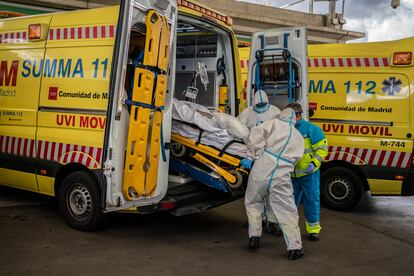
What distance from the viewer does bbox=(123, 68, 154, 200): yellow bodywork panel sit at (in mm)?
4535

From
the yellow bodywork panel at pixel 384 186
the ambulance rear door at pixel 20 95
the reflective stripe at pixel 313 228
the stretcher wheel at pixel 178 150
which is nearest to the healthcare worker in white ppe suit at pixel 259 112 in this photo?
the stretcher wheel at pixel 178 150

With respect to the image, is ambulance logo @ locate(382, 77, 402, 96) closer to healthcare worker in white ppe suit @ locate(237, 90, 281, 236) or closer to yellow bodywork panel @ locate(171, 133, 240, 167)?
healthcare worker in white ppe suit @ locate(237, 90, 281, 236)

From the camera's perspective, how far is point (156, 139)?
4.78m

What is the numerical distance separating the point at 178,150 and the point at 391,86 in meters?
3.24

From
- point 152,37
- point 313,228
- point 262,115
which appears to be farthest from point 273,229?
point 152,37

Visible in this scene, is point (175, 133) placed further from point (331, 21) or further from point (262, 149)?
point (331, 21)

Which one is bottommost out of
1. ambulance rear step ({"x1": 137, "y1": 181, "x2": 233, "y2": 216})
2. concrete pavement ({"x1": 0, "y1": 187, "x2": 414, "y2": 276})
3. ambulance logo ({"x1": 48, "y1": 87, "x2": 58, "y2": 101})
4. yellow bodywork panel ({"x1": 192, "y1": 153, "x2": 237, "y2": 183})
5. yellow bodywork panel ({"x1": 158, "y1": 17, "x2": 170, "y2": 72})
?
concrete pavement ({"x1": 0, "y1": 187, "x2": 414, "y2": 276})

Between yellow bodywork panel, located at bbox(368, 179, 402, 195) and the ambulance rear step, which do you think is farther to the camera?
yellow bodywork panel, located at bbox(368, 179, 402, 195)

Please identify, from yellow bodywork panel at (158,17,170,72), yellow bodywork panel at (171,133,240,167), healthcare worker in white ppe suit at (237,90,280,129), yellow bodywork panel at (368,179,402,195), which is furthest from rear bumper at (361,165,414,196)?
yellow bodywork panel at (158,17,170,72)

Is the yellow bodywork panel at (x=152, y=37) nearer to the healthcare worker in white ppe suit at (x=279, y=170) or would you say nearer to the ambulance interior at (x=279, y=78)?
the healthcare worker in white ppe suit at (x=279, y=170)

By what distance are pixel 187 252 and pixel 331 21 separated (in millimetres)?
14794

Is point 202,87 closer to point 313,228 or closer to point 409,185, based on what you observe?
point 313,228

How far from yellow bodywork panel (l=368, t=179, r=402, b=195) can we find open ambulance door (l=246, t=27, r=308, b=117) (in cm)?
139

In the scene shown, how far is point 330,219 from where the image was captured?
643cm
